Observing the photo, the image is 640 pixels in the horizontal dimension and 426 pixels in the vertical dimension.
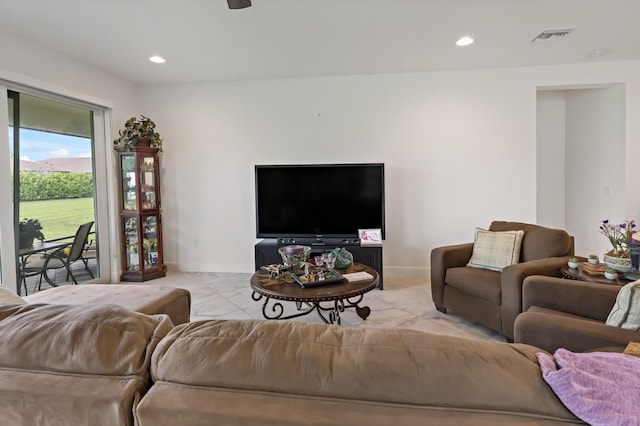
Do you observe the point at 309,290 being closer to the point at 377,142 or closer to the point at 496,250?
the point at 496,250

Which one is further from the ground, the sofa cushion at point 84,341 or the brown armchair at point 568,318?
the sofa cushion at point 84,341

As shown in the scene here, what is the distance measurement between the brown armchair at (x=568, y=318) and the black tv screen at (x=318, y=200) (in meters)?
2.23

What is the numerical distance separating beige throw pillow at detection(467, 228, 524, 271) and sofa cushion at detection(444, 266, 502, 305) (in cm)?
9

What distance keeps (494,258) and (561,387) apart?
107 inches

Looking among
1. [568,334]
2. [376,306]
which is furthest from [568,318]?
[376,306]

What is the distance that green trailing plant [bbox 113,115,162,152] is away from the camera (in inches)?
174

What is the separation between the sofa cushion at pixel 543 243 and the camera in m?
2.84

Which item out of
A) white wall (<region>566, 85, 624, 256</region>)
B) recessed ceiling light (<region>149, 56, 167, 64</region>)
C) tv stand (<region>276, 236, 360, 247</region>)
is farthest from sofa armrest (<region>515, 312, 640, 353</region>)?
recessed ceiling light (<region>149, 56, 167, 64</region>)

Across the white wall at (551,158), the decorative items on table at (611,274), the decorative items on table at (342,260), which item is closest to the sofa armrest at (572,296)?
the decorative items on table at (611,274)

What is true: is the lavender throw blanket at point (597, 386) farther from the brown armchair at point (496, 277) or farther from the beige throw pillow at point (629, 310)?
the brown armchair at point (496, 277)

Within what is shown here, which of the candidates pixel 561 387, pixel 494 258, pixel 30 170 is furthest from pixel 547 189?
pixel 30 170

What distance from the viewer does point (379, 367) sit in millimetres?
671

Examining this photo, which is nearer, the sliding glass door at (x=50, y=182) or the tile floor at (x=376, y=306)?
the tile floor at (x=376, y=306)

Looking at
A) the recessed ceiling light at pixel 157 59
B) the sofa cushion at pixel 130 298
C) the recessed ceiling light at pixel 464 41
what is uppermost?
the recessed ceiling light at pixel 157 59
